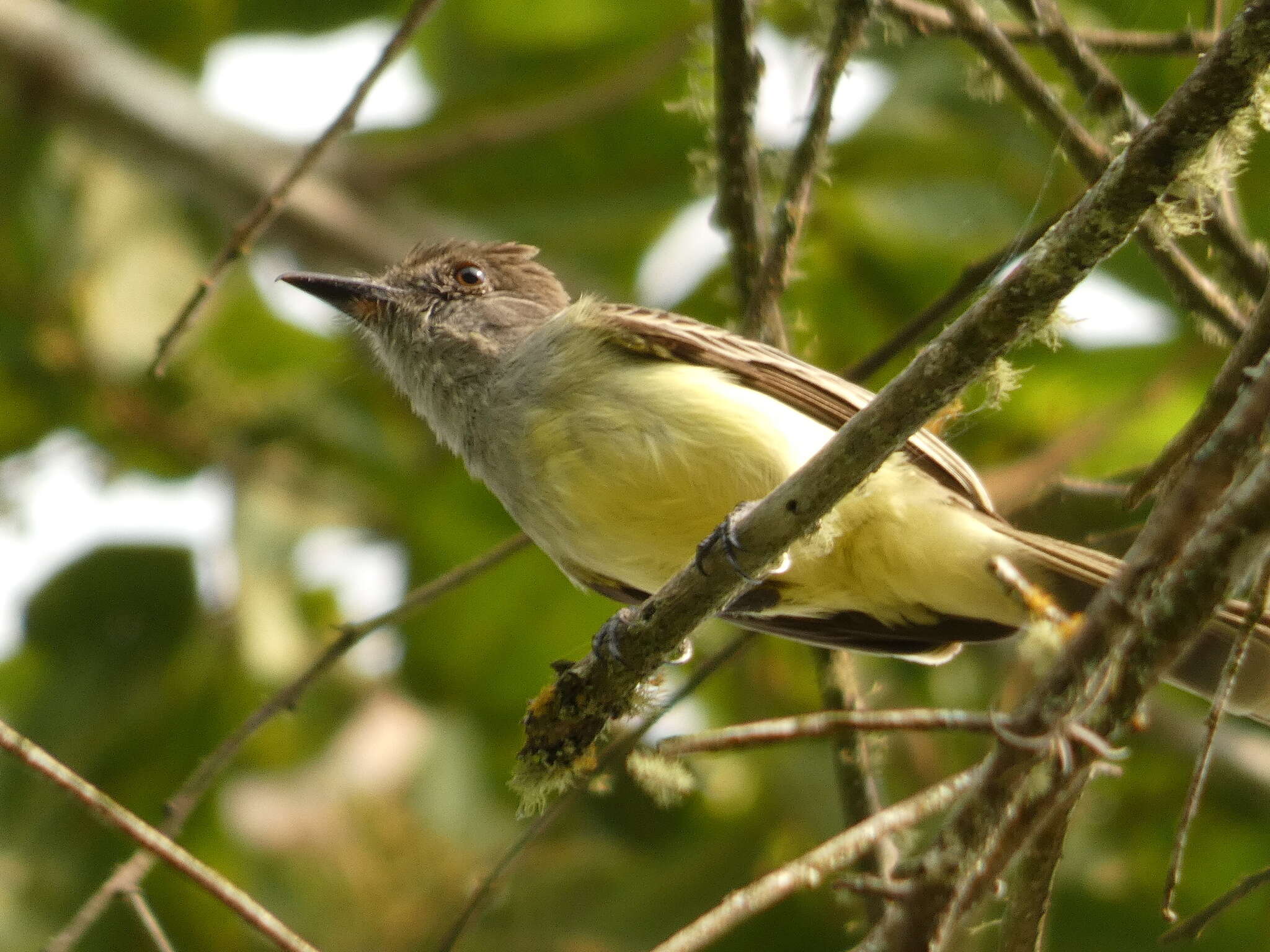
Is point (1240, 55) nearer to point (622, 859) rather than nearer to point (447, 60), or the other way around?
point (622, 859)

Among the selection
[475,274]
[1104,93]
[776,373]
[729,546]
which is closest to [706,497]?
[776,373]

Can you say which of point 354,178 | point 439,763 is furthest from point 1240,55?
point 354,178

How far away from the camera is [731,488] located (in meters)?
3.63

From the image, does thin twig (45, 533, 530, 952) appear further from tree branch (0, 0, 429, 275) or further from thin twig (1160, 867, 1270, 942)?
tree branch (0, 0, 429, 275)

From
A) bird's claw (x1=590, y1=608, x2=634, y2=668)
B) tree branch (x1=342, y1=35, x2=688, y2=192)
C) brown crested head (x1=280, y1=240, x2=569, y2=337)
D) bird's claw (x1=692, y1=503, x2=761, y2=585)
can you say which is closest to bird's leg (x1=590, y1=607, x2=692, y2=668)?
bird's claw (x1=590, y1=608, x2=634, y2=668)

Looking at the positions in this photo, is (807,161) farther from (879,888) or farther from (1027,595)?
(879,888)

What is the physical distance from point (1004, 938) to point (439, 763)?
140 inches

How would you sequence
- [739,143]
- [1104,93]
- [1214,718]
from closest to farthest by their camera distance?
[1214,718]
[1104,93]
[739,143]

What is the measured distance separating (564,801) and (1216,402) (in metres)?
1.55

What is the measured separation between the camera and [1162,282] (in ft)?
15.4

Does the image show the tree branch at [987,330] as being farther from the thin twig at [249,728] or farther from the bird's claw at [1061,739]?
the bird's claw at [1061,739]

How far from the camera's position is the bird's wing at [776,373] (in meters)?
3.70

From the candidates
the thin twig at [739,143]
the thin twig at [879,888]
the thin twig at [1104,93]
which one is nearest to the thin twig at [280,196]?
the thin twig at [739,143]

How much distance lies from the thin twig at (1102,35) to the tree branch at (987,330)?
1462mm
